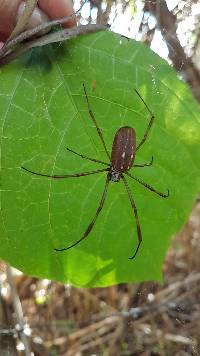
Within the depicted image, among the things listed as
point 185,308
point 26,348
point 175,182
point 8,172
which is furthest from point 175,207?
point 185,308

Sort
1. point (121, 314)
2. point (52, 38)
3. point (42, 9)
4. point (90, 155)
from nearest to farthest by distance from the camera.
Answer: point (52, 38)
point (90, 155)
point (42, 9)
point (121, 314)

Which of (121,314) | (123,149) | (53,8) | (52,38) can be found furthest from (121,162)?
(121,314)

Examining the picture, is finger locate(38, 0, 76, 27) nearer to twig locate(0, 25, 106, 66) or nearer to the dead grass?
twig locate(0, 25, 106, 66)

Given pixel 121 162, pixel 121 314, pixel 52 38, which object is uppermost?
pixel 52 38

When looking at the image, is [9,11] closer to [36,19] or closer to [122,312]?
[36,19]

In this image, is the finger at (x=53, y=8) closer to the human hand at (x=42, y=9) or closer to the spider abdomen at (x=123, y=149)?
the human hand at (x=42, y=9)

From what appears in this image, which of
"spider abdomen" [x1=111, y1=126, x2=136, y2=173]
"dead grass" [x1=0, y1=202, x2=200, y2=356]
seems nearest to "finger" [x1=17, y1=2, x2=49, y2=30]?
"spider abdomen" [x1=111, y1=126, x2=136, y2=173]
